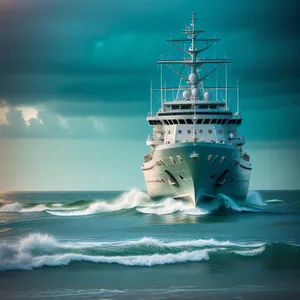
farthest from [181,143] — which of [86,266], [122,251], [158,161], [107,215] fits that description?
[86,266]

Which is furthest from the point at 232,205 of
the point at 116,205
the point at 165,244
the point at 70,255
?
the point at 70,255

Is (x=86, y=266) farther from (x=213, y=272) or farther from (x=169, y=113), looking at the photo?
(x=169, y=113)

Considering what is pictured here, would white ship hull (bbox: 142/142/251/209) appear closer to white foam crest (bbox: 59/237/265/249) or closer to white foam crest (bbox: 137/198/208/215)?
white foam crest (bbox: 137/198/208/215)

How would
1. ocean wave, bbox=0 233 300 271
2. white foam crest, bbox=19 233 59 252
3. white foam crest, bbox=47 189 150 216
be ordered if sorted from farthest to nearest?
white foam crest, bbox=47 189 150 216 → white foam crest, bbox=19 233 59 252 → ocean wave, bbox=0 233 300 271

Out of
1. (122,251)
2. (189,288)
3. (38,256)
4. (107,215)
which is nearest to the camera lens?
(189,288)

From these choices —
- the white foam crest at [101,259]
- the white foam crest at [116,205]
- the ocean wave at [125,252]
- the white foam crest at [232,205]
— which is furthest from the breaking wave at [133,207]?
the white foam crest at [101,259]

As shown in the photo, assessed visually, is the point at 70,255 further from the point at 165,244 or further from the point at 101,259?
the point at 165,244

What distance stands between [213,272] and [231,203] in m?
43.2

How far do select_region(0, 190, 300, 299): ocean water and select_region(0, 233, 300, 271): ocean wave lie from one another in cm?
5

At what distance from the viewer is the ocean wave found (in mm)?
47250

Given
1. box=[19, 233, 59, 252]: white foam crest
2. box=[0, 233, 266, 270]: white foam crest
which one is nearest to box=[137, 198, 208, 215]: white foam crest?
box=[0, 233, 266, 270]: white foam crest

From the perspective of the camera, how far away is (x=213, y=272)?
4534 cm

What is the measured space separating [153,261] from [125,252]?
473 centimetres

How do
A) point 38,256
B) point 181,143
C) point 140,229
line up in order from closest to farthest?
point 38,256 → point 140,229 → point 181,143
